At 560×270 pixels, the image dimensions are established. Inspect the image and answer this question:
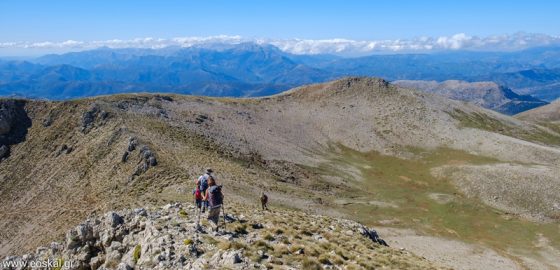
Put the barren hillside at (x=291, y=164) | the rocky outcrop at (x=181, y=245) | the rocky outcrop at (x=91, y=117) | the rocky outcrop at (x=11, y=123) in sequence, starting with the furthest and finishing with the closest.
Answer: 1. the rocky outcrop at (x=11, y=123)
2. the rocky outcrop at (x=91, y=117)
3. the barren hillside at (x=291, y=164)
4. the rocky outcrop at (x=181, y=245)

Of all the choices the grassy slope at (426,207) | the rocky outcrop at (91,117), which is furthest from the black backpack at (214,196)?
the rocky outcrop at (91,117)

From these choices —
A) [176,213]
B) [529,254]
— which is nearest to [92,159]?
[176,213]

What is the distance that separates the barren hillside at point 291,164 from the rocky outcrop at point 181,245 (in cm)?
2341

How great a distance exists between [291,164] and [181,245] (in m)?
71.2

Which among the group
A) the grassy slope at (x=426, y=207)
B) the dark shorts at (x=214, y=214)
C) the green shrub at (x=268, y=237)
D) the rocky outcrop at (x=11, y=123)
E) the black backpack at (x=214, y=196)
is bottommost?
the grassy slope at (x=426, y=207)

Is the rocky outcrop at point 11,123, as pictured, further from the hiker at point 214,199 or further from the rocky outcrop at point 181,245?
the hiker at point 214,199

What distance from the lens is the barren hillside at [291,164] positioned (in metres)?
67.9

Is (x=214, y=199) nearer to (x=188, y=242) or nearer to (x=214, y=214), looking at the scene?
(x=214, y=214)

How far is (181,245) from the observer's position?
25516mm

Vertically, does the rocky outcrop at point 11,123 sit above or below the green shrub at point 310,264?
below

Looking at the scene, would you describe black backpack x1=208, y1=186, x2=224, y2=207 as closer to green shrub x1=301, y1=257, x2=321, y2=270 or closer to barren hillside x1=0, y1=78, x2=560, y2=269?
green shrub x1=301, y1=257, x2=321, y2=270

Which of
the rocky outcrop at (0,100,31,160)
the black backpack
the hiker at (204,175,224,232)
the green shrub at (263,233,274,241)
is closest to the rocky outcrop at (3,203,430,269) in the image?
the green shrub at (263,233,274,241)

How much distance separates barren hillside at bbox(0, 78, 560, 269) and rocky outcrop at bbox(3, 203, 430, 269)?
23407 mm

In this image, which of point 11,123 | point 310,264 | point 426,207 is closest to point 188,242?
point 310,264
